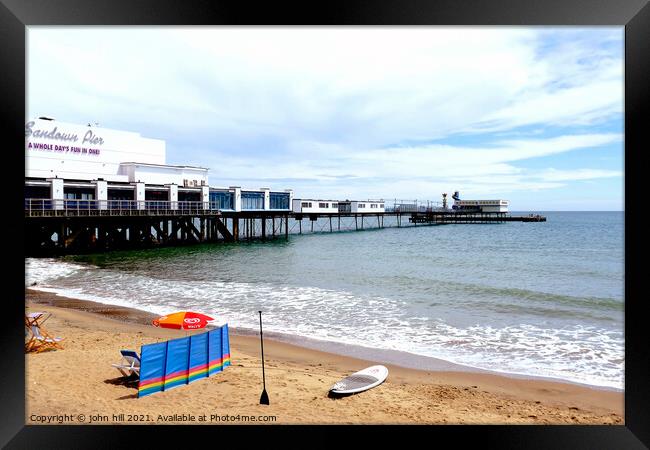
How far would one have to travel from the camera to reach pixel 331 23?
4.33m

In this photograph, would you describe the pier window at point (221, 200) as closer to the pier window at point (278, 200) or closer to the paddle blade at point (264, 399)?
the pier window at point (278, 200)

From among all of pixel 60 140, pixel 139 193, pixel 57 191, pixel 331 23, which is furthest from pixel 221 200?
pixel 331 23

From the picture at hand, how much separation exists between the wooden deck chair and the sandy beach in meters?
0.25

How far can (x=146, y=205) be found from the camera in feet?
108

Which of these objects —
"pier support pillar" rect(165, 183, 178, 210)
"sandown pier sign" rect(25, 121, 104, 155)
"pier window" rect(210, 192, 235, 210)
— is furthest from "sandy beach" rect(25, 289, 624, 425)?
"pier window" rect(210, 192, 235, 210)

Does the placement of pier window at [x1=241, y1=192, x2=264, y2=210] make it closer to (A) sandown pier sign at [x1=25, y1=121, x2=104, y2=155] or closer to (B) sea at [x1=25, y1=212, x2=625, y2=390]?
(B) sea at [x1=25, y1=212, x2=625, y2=390]

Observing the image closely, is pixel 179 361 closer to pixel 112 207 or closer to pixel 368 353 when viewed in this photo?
pixel 368 353

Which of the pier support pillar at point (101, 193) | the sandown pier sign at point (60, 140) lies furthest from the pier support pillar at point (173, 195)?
the sandown pier sign at point (60, 140)

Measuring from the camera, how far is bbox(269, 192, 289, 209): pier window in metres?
47.7

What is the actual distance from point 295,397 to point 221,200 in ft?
118
